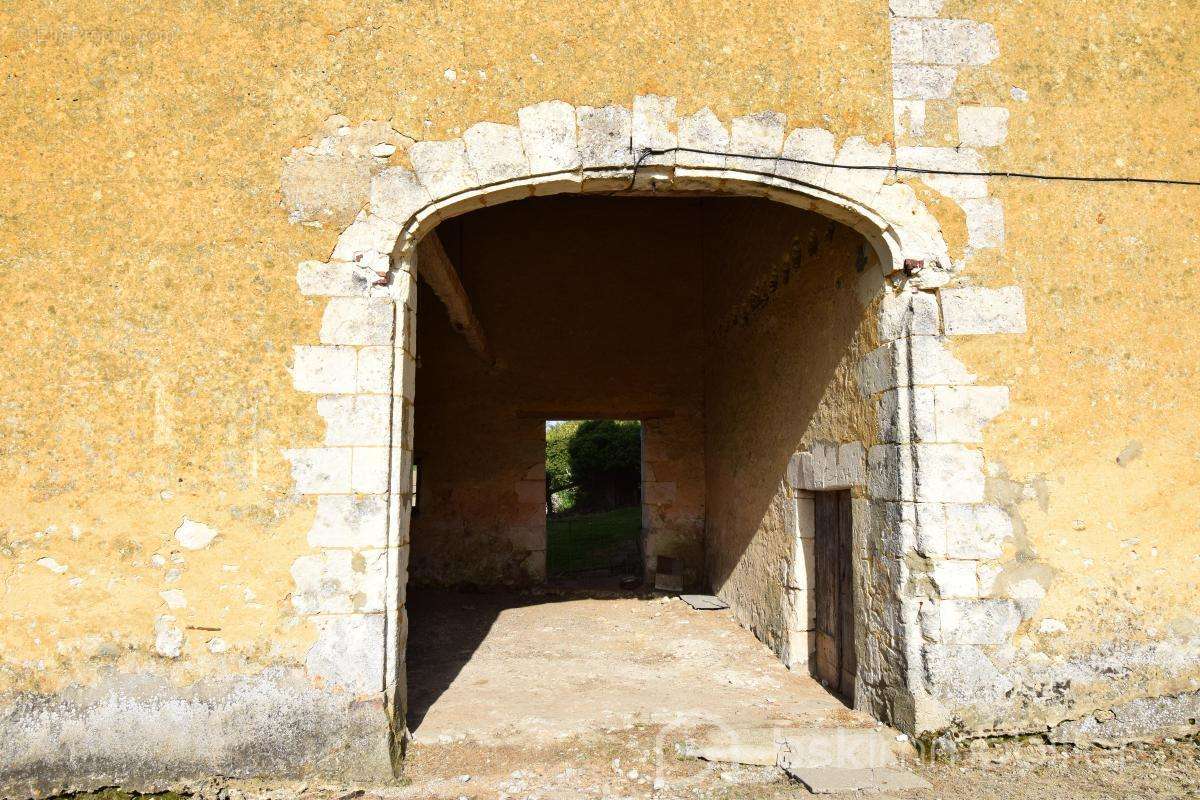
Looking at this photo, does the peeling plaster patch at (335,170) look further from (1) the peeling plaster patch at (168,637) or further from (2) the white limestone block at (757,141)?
(1) the peeling plaster patch at (168,637)

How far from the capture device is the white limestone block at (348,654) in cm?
344

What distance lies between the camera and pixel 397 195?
3.67 meters

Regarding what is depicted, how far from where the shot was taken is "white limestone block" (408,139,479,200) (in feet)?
12.1

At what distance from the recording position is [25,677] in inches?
132

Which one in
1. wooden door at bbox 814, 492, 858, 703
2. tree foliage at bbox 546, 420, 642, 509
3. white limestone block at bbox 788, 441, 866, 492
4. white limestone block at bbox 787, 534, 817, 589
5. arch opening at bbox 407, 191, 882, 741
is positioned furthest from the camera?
tree foliage at bbox 546, 420, 642, 509

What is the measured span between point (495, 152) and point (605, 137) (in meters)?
0.53

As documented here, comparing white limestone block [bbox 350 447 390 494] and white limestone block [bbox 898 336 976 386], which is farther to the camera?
white limestone block [bbox 898 336 976 386]

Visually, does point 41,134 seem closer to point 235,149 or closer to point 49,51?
point 49,51

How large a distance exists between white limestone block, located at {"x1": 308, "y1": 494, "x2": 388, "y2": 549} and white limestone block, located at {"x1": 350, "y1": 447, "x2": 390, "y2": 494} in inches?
1.6

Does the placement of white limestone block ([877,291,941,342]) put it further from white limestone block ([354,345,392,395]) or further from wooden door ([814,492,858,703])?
white limestone block ([354,345,392,395])

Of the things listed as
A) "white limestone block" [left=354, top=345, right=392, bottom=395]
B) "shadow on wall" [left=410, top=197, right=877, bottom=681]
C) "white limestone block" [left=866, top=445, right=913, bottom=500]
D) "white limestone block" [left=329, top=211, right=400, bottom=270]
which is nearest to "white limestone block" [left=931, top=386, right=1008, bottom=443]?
"white limestone block" [left=866, top=445, right=913, bottom=500]

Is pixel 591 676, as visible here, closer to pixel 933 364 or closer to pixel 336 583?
pixel 336 583

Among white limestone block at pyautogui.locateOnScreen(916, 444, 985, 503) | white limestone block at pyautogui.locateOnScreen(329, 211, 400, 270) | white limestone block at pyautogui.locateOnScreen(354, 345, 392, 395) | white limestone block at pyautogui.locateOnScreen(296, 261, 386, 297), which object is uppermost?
white limestone block at pyautogui.locateOnScreen(329, 211, 400, 270)

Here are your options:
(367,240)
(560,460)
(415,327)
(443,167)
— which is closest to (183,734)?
(415,327)
